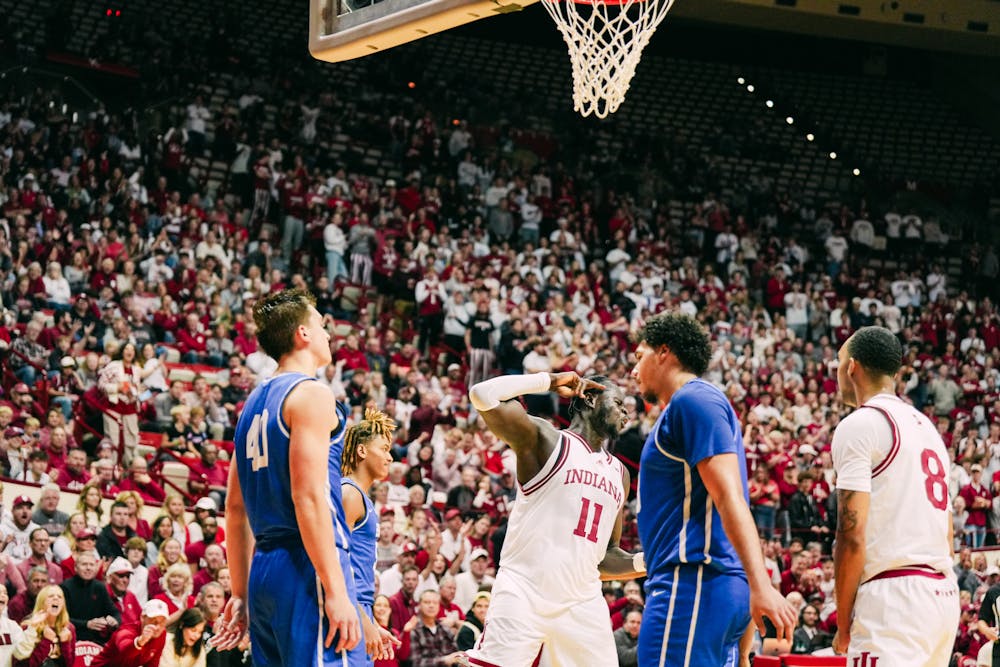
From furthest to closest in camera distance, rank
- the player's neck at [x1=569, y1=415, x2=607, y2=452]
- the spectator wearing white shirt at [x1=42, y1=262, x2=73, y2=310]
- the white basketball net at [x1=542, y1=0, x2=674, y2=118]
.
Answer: the spectator wearing white shirt at [x1=42, y1=262, x2=73, y2=310] < the white basketball net at [x1=542, y1=0, x2=674, y2=118] < the player's neck at [x1=569, y1=415, x2=607, y2=452]

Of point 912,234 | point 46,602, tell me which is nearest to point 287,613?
point 46,602

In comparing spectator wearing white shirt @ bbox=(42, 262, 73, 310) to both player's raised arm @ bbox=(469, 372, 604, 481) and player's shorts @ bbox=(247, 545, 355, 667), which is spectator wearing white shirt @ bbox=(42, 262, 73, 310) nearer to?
player's raised arm @ bbox=(469, 372, 604, 481)

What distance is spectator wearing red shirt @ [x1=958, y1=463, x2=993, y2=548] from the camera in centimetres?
1598

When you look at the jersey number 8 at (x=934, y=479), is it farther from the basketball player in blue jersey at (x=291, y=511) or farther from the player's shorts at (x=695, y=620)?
the basketball player in blue jersey at (x=291, y=511)

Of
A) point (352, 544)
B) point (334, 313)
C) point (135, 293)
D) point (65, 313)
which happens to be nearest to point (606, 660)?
point (352, 544)

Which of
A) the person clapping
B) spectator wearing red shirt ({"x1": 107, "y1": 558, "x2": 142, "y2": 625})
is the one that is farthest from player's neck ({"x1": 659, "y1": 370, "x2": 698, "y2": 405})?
spectator wearing red shirt ({"x1": 107, "y1": 558, "x2": 142, "y2": 625})

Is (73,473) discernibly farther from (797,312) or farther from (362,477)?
(797,312)

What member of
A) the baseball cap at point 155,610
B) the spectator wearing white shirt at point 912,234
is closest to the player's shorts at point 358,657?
the baseball cap at point 155,610

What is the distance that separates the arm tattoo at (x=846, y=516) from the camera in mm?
4992

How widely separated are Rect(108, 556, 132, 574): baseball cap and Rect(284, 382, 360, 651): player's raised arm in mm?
6481

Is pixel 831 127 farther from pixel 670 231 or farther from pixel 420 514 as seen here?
pixel 420 514

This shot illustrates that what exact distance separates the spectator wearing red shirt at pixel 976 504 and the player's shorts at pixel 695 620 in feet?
40.2

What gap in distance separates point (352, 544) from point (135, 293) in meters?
10.3

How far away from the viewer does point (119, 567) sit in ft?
34.0
